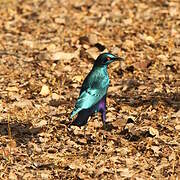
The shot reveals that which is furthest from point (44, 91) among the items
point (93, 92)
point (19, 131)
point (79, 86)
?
point (93, 92)

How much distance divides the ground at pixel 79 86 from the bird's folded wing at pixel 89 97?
463 millimetres

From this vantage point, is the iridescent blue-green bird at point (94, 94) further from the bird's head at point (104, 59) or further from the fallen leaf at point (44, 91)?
the fallen leaf at point (44, 91)

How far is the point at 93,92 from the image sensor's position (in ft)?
23.0

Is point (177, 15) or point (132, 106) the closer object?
point (132, 106)

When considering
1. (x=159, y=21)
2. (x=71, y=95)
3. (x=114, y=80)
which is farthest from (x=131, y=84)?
(x=159, y=21)

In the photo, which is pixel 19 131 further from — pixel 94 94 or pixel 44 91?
pixel 44 91

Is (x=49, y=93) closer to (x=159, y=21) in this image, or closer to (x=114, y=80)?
(x=114, y=80)

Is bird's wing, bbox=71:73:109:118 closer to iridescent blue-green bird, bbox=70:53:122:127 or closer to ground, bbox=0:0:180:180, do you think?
iridescent blue-green bird, bbox=70:53:122:127

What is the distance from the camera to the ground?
21.5 ft

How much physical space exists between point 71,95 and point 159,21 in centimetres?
340

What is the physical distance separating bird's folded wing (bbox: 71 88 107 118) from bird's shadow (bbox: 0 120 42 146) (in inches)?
29.5

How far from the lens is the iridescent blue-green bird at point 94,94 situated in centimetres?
684

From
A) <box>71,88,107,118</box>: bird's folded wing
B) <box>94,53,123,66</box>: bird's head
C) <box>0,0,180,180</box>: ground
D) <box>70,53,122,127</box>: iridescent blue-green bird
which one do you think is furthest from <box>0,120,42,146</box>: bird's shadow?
<box>94,53,123,66</box>: bird's head

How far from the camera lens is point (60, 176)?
627 centimetres
